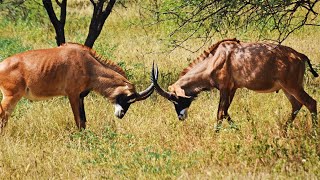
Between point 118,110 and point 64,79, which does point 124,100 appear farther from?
point 64,79

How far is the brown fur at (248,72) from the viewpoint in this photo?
899 cm

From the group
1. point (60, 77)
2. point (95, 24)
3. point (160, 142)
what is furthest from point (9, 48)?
point (160, 142)

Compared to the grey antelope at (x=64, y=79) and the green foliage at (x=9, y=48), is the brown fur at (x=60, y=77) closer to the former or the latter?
the grey antelope at (x=64, y=79)

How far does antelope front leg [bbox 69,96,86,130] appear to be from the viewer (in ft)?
30.1

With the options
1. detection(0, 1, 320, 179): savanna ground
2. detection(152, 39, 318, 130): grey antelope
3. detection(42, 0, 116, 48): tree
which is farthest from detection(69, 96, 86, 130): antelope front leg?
detection(42, 0, 116, 48): tree

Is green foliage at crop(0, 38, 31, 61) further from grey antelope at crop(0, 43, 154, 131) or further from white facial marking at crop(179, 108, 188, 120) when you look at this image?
white facial marking at crop(179, 108, 188, 120)

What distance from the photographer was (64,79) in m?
9.19

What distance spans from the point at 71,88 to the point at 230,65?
7.88 ft

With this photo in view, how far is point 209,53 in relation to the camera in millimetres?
9680

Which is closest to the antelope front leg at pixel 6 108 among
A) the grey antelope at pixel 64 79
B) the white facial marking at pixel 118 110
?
the grey antelope at pixel 64 79

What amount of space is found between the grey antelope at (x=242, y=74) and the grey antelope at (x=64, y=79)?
2.13 feet

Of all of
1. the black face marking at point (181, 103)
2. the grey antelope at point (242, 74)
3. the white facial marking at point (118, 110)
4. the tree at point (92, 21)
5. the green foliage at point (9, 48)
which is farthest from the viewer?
the green foliage at point (9, 48)

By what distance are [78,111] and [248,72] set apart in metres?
2.58

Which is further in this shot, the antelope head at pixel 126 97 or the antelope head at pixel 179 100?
the antelope head at pixel 179 100
